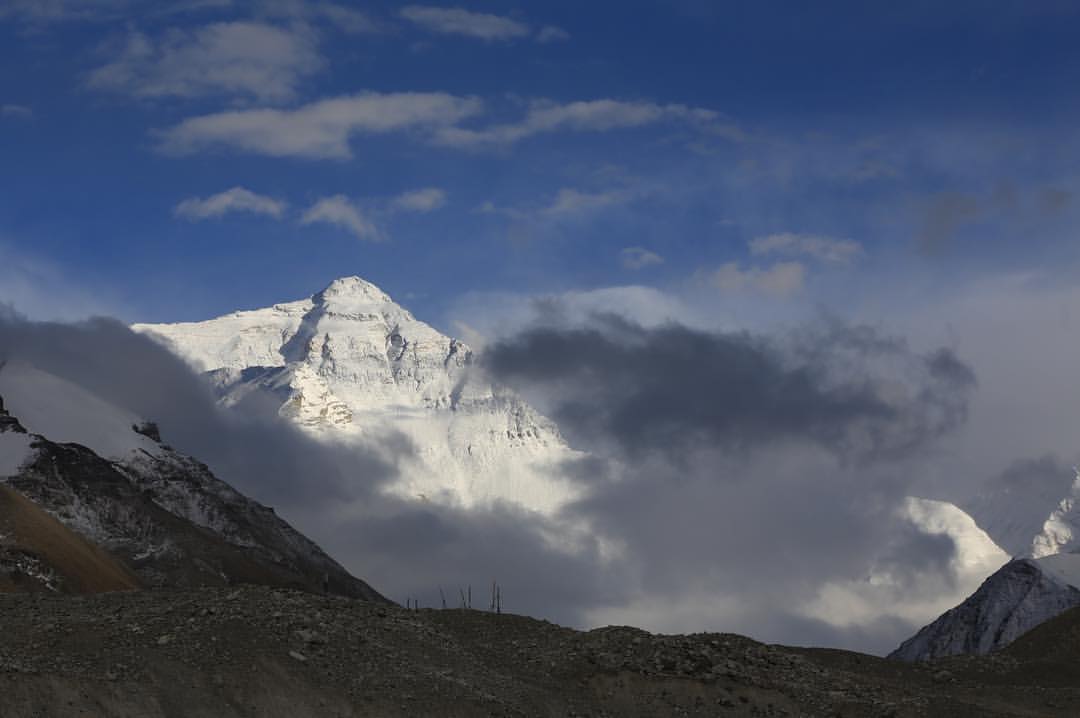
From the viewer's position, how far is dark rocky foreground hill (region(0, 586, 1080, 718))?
5297 centimetres

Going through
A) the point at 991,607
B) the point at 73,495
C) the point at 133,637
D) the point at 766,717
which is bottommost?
the point at 766,717

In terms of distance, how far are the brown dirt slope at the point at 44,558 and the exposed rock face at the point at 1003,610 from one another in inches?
3394

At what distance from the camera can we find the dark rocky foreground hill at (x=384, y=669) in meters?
53.0

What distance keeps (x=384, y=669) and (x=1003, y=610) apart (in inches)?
4832

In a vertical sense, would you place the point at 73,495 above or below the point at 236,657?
above

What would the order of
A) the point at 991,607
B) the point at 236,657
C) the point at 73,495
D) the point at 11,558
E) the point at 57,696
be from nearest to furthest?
the point at 57,696
the point at 236,657
the point at 11,558
the point at 991,607
the point at 73,495

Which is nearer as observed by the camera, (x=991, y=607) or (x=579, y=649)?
(x=579, y=649)

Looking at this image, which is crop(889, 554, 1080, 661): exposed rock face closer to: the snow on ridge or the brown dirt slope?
the brown dirt slope

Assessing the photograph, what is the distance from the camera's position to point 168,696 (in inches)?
2071

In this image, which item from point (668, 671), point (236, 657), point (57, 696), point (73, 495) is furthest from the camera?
point (73, 495)

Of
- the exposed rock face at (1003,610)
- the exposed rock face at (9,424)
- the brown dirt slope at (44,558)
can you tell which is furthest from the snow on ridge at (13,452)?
the exposed rock face at (1003,610)

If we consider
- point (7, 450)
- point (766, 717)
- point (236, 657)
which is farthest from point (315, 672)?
point (7, 450)

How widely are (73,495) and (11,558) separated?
167 feet

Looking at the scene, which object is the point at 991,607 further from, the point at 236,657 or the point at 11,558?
the point at 236,657
